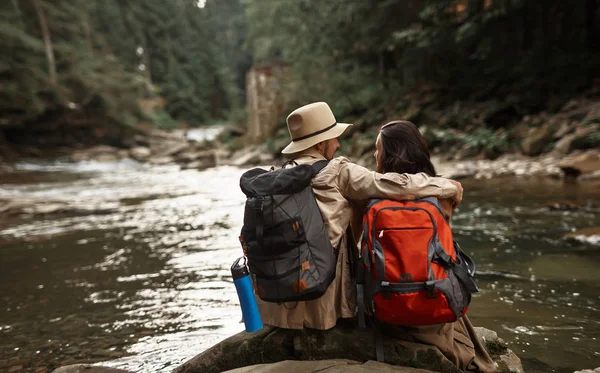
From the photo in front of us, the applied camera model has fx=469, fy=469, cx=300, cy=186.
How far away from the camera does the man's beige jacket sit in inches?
90.8

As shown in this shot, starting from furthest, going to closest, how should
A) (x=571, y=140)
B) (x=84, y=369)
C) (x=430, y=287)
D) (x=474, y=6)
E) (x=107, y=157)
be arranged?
(x=107, y=157), (x=474, y=6), (x=571, y=140), (x=84, y=369), (x=430, y=287)

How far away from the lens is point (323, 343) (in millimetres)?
2502

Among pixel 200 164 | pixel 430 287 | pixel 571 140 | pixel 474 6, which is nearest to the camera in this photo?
pixel 430 287

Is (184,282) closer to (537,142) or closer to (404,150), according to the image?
(404,150)

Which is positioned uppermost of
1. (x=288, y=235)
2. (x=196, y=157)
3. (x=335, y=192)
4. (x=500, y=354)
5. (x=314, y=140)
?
(x=196, y=157)

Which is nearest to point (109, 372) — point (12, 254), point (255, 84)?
point (12, 254)

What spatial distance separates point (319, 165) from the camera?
97.4 inches

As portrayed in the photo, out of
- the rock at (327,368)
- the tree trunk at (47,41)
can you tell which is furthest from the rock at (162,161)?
the rock at (327,368)

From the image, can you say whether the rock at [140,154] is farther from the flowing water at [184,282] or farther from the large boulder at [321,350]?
the large boulder at [321,350]

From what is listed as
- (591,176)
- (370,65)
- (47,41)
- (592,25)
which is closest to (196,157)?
(370,65)

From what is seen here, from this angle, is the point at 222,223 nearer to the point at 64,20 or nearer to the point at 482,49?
the point at 482,49

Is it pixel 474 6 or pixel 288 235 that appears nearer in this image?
pixel 288 235

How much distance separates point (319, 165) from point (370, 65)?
22.2 metres

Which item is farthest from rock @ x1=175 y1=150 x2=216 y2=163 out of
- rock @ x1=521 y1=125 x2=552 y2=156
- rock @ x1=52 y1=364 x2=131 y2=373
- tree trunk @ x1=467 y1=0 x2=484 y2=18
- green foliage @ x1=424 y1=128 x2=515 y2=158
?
rock @ x1=52 y1=364 x2=131 y2=373
